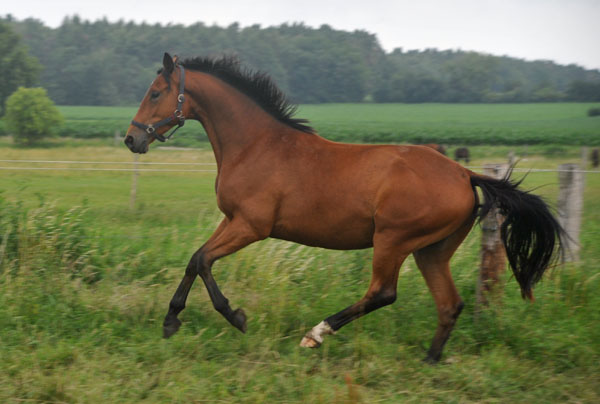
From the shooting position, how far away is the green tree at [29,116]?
A: 96.4ft

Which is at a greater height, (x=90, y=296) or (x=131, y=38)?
(x=131, y=38)

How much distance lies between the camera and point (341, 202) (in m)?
4.33

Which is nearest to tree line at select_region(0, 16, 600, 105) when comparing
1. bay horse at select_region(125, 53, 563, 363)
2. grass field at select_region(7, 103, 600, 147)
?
grass field at select_region(7, 103, 600, 147)

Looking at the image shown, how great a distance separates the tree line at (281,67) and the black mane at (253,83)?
102 feet

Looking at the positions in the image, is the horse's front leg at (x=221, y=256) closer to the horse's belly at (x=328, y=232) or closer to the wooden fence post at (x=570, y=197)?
the horse's belly at (x=328, y=232)

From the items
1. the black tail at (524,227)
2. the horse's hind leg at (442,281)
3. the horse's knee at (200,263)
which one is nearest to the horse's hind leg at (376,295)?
the horse's hind leg at (442,281)

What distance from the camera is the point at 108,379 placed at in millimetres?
3648

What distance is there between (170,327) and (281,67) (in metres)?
36.7

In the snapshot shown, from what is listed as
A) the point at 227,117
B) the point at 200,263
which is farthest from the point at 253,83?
the point at 200,263

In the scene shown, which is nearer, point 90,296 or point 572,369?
point 572,369

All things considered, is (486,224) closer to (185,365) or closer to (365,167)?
(365,167)

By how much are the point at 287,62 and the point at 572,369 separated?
38714mm

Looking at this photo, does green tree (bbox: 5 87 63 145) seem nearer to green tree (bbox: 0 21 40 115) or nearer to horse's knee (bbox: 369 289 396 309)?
green tree (bbox: 0 21 40 115)

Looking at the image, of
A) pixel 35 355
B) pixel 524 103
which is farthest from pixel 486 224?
pixel 524 103
